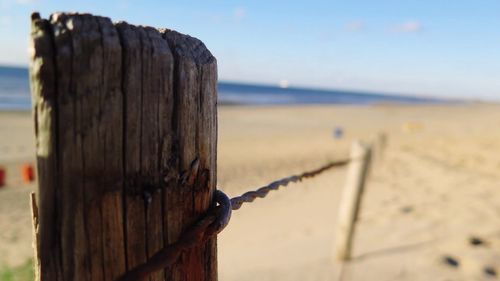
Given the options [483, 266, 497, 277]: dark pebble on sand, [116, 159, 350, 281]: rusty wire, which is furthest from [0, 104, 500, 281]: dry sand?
[116, 159, 350, 281]: rusty wire

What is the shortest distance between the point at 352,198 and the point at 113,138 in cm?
321

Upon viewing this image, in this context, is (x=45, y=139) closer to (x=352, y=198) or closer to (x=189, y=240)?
(x=189, y=240)

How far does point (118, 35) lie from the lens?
68 cm

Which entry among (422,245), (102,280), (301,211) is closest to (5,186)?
(301,211)

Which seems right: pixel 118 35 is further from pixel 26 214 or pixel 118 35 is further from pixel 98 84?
pixel 26 214

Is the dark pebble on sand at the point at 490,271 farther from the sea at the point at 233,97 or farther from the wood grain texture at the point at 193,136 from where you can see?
the sea at the point at 233,97

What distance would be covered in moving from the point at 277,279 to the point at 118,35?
327 centimetres

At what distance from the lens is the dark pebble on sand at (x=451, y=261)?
345cm

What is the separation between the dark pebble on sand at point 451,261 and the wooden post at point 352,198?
2.52ft

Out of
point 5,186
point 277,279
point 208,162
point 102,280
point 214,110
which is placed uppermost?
point 214,110

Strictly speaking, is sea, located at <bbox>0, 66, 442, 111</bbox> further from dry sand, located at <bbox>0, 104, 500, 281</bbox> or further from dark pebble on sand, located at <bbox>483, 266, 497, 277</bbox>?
dark pebble on sand, located at <bbox>483, 266, 497, 277</bbox>

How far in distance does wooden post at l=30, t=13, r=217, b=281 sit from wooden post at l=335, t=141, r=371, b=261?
9.80 feet

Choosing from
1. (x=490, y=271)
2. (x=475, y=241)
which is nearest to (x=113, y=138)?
(x=490, y=271)


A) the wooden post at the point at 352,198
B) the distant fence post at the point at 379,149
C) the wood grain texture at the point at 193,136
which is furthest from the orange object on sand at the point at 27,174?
the wood grain texture at the point at 193,136
